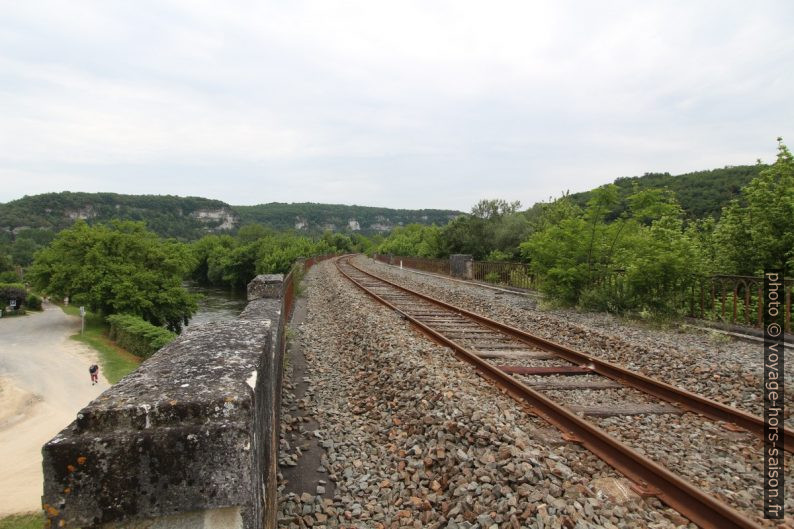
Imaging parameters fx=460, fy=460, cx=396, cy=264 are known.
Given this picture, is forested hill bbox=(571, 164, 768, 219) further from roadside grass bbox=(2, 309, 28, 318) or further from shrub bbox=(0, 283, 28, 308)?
shrub bbox=(0, 283, 28, 308)

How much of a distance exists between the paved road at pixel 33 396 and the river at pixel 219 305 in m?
13.2

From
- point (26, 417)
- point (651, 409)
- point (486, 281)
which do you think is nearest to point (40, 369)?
point (26, 417)

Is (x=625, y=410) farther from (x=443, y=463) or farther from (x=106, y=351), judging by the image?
(x=106, y=351)

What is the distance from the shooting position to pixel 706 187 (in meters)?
38.8

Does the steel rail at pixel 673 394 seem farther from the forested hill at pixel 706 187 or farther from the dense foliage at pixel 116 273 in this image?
the dense foliage at pixel 116 273

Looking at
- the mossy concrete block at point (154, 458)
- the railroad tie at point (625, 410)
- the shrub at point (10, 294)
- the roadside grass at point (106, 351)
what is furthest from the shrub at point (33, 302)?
the mossy concrete block at point (154, 458)

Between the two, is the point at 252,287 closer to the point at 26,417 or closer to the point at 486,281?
the point at 486,281

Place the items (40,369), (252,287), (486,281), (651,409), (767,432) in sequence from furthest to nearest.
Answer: (40,369)
(486,281)
(252,287)
(651,409)
(767,432)

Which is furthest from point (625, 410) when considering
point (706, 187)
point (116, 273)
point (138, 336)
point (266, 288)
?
point (116, 273)

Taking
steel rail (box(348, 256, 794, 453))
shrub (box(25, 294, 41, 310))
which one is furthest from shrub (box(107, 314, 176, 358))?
shrub (box(25, 294, 41, 310))

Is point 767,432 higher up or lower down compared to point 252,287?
lower down

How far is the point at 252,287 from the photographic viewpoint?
7488mm

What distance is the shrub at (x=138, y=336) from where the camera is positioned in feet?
90.8

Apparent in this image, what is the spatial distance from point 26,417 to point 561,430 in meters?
26.0
